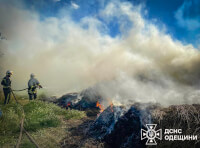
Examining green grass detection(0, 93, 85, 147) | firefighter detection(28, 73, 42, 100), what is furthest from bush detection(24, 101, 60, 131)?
firefighter detection(28, 73, 42, 100)

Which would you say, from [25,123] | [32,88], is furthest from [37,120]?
[32,88]

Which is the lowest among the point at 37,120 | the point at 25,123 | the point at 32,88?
the point at 25,123

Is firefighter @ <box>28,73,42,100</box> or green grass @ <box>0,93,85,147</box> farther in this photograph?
firefighter @ <box>28,73,42,100</box>

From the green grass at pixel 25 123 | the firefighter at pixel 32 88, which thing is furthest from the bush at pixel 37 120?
the firefighter at pixel 32 88

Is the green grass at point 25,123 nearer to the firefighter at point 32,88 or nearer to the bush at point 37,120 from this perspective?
the bush at point 37,120

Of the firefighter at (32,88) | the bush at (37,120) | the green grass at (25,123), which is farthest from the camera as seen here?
the firefighter at (32,88)

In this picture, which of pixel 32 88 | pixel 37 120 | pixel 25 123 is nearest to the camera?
pixel 25 123

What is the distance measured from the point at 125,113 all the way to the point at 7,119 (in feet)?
22.3

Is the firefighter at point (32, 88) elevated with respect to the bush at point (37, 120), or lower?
elevated

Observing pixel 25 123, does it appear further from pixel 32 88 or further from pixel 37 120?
pixel 32 88

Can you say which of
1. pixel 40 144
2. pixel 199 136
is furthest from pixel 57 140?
pixel 199 136

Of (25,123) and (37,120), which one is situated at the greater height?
(37,120)

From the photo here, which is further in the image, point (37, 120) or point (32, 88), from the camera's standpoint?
point (32, 88)

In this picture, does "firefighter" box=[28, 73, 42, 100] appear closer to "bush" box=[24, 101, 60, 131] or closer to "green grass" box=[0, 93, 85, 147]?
"green grass" box=[0, 93, 85, 147]
